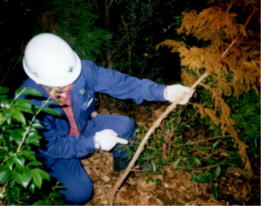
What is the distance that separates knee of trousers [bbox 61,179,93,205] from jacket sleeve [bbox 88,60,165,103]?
1300 millimetres

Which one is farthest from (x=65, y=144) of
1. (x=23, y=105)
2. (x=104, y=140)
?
(x=23, y=105)

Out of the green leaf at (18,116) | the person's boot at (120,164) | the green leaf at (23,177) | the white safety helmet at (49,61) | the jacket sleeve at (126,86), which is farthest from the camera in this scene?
the person's boot at (120,164)

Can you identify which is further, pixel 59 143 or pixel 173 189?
pixel 173 189

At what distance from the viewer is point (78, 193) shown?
10.2ft

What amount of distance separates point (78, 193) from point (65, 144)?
0.80m

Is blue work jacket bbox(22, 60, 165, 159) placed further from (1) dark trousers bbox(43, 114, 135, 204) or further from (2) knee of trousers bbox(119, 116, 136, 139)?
(2) knee of trousers bbox(119, 116, 136, 139)

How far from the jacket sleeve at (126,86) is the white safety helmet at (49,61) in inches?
20.5

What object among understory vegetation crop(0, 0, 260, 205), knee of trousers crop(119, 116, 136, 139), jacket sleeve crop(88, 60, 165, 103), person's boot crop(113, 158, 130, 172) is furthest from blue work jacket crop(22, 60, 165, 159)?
person's boot crop(113, 158, 130, 172)

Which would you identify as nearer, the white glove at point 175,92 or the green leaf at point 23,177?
the green leaf at point 23,177

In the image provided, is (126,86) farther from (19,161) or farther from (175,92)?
(19,161)

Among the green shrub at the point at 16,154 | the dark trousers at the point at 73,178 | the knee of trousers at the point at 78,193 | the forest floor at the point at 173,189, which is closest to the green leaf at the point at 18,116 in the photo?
the green shrub at the point at 16,154

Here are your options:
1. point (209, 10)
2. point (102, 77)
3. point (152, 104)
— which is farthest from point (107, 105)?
point (209, 10)

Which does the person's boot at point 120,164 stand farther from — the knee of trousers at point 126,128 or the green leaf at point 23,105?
the green leaf at point 23,105

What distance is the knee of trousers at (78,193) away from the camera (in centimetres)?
310
